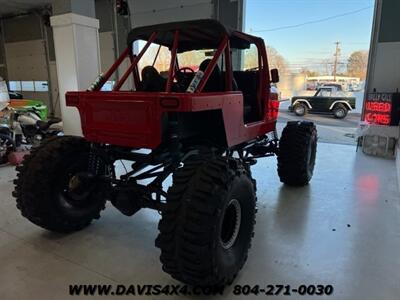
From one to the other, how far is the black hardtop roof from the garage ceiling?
24.1ft

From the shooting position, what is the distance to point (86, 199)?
2781 mm

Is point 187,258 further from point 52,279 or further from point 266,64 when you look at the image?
point 266,64

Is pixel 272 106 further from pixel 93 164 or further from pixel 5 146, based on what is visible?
pixel 5 146

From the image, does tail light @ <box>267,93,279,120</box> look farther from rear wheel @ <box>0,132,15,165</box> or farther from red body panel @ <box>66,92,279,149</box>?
rear wheel @ <box>0,132,15,165</box>

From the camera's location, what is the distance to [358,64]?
6.44 meters

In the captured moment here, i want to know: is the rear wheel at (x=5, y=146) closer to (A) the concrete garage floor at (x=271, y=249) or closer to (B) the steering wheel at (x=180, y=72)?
(A) the concrete garage floor at (x=271, y=249)

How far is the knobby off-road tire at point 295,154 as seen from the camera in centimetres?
369

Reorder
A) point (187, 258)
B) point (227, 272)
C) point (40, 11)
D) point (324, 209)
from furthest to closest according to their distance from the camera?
point (40, 11) → point (324, 209) → point (227, 272) → point (187, 258)

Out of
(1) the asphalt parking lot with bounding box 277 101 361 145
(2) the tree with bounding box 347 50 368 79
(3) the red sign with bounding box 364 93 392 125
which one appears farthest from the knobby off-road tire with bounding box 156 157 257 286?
(1) the asphalt parking lot with bounding box 277 101 361 145

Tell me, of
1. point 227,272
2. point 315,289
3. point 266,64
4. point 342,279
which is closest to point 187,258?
point 227,272

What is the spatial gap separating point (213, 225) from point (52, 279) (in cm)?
116

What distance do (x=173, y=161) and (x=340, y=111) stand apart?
8685 mm

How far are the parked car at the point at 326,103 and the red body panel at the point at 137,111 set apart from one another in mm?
8080

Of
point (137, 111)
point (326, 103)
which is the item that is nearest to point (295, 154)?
point (137, 111)
